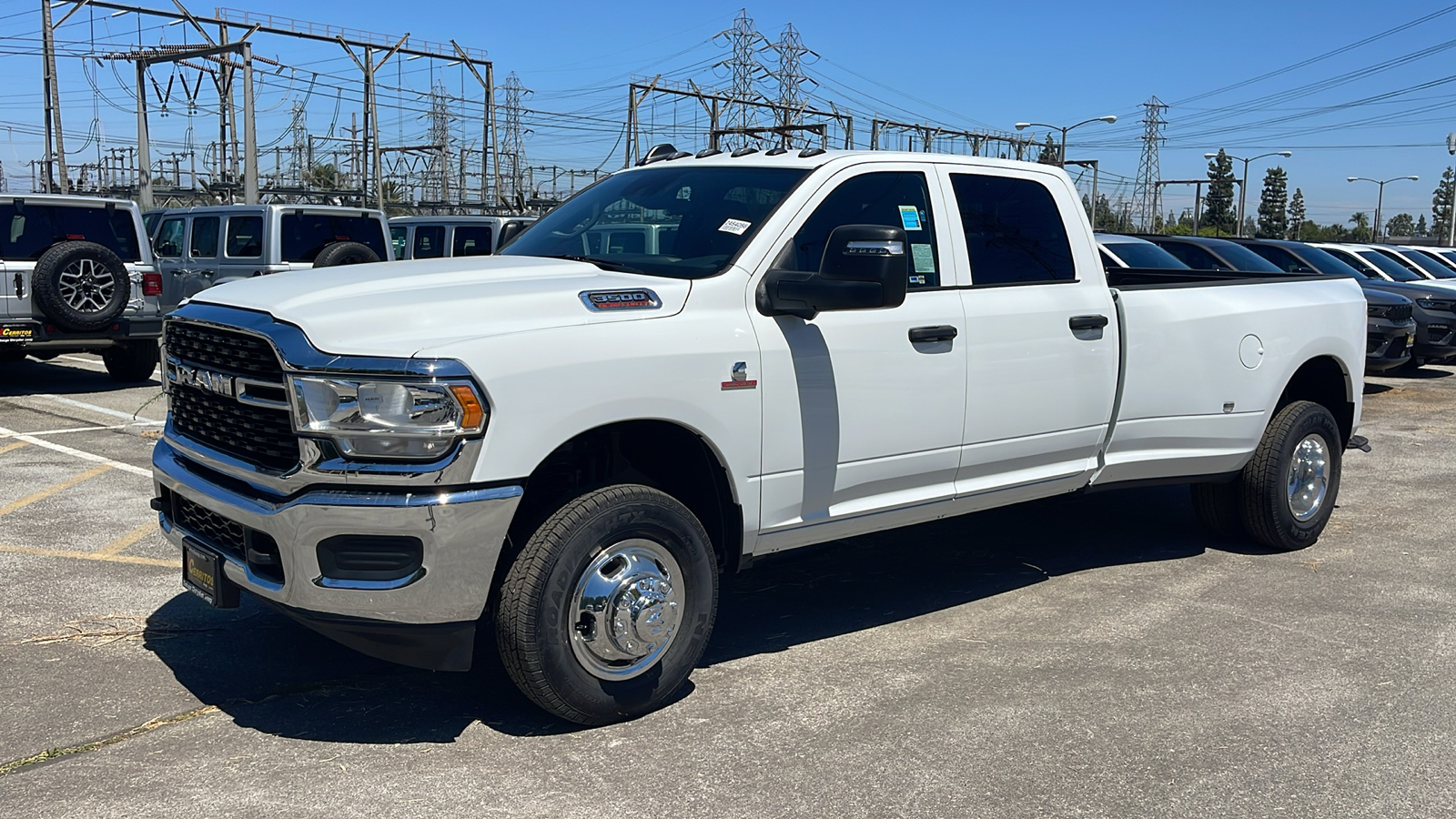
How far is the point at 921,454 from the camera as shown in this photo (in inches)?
204

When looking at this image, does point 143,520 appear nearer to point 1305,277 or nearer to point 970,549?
point 970,549

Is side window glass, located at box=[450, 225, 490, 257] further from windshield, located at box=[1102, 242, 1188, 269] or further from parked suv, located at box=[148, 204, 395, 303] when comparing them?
windshield, located at box=[1102, 242, 1188, 269]

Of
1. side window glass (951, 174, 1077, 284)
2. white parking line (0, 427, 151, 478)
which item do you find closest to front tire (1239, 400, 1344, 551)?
side window glass (951, 174, 1077, 284)

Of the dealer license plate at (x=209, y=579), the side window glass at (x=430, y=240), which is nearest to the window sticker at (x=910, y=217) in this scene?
the dealer license plate at (x=209, y=579)

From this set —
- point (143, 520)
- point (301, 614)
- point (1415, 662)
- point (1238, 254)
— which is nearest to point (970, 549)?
point (1415, 662)

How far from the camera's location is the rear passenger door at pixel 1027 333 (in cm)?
538

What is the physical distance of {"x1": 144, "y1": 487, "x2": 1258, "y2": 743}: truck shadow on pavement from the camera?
4387 millimetres

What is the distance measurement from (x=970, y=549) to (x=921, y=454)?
188 centimetres

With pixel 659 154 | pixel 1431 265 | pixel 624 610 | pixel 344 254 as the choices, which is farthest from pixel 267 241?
pixel 1431 265

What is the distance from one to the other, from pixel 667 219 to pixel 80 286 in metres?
8.59

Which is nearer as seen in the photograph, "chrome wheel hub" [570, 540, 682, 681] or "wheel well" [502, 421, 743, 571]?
"chrome wheel hub" [570, 540, 682, 681]

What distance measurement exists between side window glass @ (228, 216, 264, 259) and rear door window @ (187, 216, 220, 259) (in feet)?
1.28

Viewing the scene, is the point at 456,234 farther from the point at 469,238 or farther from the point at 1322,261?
the point at 1322,261

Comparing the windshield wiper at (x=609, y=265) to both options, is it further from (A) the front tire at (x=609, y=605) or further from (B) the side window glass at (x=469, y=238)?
(B) the side window glass at (x=469, y=238)
